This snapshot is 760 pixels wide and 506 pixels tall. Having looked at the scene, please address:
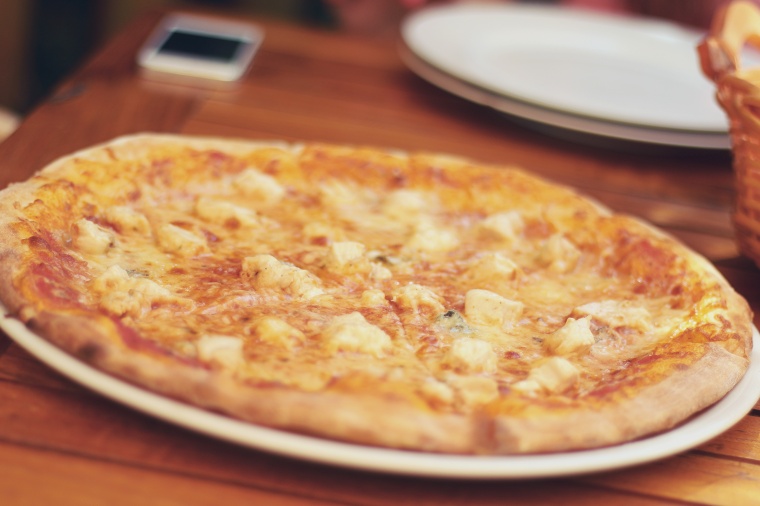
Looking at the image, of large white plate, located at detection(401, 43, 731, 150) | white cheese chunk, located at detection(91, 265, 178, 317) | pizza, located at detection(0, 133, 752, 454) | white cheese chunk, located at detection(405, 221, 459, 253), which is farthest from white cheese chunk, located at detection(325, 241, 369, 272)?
large white plate, located at detection(401, 43, 731, 150)

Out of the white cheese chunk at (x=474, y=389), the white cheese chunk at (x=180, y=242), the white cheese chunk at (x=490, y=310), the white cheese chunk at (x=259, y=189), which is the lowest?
the white cheese chunk at (x=259, y=189)

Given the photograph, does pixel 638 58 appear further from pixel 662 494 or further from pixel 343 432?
pixel 343 432

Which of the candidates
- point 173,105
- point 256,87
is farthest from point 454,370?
point 256,87

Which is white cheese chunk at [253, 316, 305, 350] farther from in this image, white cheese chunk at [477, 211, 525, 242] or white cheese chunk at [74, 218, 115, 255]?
white cheese chunk at [477, 211, 525, 242]

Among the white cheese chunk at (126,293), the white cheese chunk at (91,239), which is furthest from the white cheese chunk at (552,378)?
the white cheese chunk at (91,239)

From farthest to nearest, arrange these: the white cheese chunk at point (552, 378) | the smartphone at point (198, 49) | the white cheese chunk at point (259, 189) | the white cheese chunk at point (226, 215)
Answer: the smartphone at point (198, 49)
the white cheese chunk at point (259, 189)
the white cheese chunk at point (226, 215)
the white cheese chunk at point (552, 378)

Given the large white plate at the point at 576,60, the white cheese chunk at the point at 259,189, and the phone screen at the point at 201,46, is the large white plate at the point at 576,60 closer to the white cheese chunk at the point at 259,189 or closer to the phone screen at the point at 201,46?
the phone screen at the point at 201,46

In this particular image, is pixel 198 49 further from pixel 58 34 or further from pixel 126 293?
pixel 58 34
